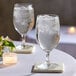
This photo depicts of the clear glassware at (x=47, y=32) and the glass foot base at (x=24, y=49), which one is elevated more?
the clear glassware at (x=47, y=32)

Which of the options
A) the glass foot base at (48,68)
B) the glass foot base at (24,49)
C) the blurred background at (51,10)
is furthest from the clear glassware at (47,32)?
the blurred background at (51,10)

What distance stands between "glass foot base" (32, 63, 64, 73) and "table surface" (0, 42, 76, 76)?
2 cm

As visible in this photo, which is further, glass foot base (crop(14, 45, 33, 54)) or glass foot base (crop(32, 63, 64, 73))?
glass foot base (crop(14, 45, 33, 54))

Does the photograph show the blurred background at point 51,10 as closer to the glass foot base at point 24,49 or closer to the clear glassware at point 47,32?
the glass foot base at point 24,49

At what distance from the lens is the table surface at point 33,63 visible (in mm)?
909

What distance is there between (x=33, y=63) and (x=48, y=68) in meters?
0.08

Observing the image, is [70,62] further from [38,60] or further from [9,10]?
[9,10]

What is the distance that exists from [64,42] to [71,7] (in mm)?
559

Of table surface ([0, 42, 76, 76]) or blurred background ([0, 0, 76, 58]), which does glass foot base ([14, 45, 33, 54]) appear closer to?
table surface ([0, 42, 76, 76])

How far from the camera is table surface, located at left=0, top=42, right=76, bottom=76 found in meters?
0.91

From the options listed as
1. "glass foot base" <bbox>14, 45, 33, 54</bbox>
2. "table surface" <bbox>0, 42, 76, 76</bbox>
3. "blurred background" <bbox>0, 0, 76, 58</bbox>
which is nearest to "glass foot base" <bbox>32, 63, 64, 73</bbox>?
"table surface" <bbox>0, 42, 76, 76</bbox>

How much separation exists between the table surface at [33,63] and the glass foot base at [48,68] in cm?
2

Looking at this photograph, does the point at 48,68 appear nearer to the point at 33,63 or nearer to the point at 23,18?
the point at 33,63

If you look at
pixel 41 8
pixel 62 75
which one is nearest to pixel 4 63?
pixel 62 75
